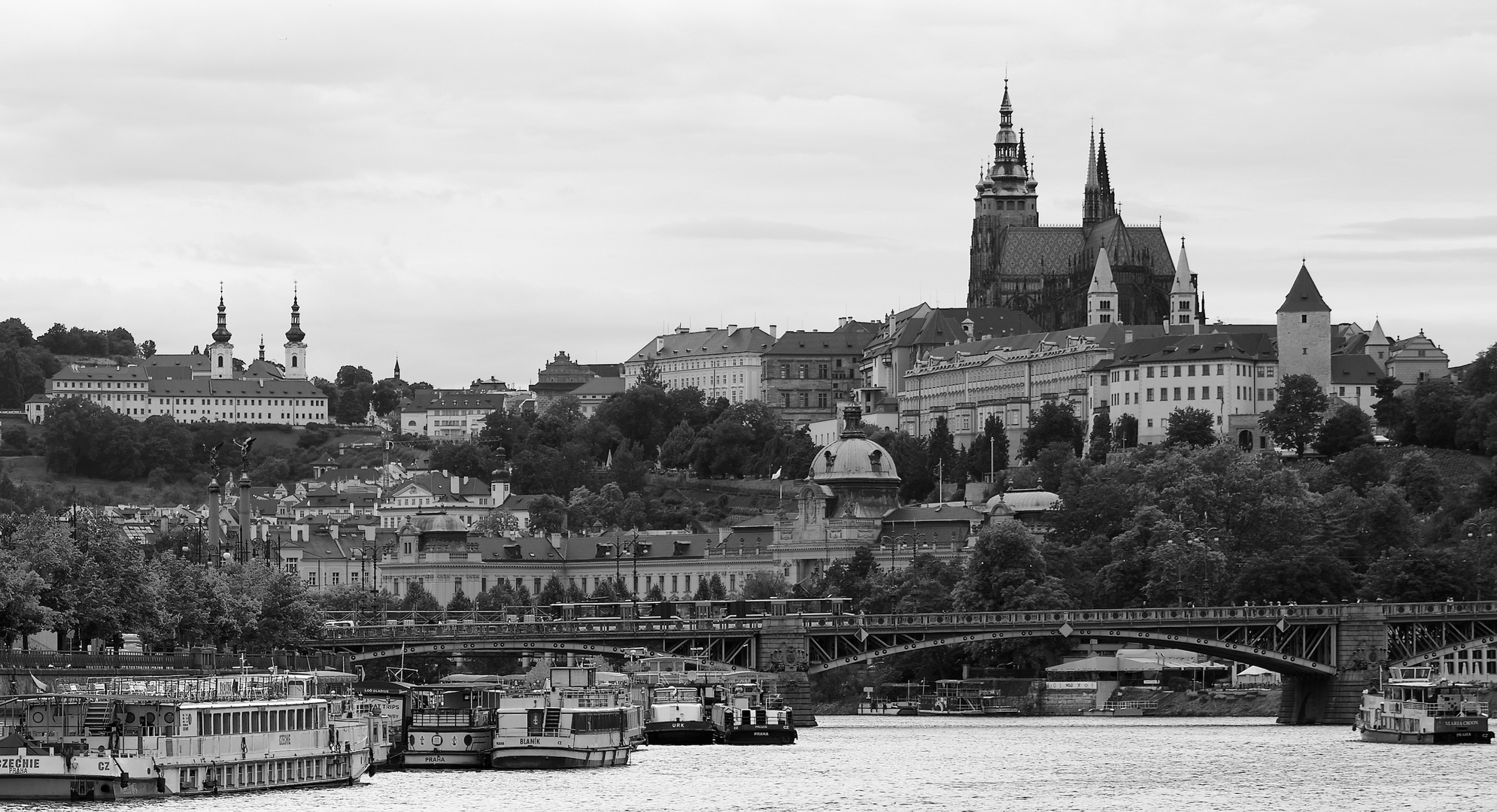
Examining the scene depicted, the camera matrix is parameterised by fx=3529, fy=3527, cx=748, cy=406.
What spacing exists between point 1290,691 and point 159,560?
45937 millimetres

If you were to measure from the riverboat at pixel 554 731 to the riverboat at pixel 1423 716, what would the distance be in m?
28.9

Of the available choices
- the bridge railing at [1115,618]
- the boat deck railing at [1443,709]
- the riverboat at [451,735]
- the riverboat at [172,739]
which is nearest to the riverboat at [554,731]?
the riverboat at [451,735]

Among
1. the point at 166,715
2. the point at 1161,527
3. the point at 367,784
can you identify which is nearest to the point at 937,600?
the point at 1161,527

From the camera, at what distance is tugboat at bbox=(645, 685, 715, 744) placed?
Result: 407 ft

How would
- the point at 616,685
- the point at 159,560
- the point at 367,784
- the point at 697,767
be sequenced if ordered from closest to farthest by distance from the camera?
the point at 367,784 < the point at 697,767 < the point at 616,685 < the point at 159,560

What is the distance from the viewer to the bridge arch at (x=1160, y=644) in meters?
132

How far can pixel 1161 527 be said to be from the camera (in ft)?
603

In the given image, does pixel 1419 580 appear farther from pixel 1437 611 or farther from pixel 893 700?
pixel 893 700

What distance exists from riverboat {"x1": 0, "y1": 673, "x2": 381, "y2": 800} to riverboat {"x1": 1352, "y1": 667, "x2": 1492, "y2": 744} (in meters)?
41.4

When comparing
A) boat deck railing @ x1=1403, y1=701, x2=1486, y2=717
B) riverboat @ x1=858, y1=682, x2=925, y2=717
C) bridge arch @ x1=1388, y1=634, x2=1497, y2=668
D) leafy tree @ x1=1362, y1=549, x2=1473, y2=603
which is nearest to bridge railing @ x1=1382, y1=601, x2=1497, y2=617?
bridge arch @ x1=1388, y1=634, x2=1497, y2=668

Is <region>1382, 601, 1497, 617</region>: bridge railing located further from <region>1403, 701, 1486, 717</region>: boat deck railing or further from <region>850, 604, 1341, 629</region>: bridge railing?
<region>1403, 701, 1486, 717</region>: boat deck railing

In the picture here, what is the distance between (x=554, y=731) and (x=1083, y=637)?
3112 centimetres

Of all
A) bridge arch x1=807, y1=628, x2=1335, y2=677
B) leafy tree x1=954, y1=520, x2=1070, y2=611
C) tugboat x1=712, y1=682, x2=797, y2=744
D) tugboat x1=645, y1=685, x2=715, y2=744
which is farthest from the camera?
leafy tree x1=954, y1=520, x2=1070, y2=611

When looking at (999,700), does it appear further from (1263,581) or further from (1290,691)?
(1290,691)
